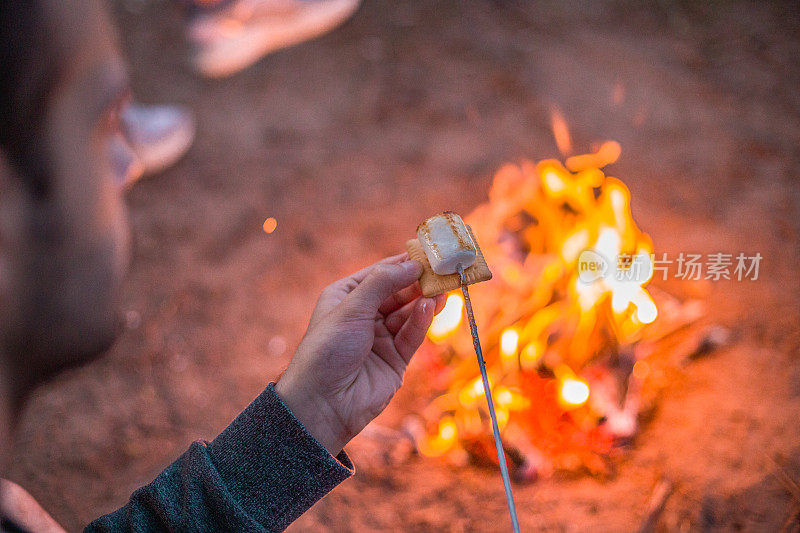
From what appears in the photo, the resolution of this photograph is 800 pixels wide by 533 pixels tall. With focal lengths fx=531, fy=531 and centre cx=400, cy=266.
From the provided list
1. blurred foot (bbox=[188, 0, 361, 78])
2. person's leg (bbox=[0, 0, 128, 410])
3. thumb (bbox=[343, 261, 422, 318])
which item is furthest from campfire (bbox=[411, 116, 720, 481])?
blurred foot (bbox=[188, 0, 361, 78])

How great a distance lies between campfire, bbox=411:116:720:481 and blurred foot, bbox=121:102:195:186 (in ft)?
8.39

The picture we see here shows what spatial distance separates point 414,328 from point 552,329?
1.19 metres

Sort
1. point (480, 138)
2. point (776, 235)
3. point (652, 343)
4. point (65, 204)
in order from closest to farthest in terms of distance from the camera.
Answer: point (65, 204)
point (652, 343)
point (776, 235)
point (480, 138)

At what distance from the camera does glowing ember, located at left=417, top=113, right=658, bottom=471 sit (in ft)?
9.02

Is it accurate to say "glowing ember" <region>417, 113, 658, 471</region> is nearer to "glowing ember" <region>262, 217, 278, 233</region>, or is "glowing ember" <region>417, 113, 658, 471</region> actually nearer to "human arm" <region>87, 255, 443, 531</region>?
"human arm" <region>87, 255, 443, 531</region>

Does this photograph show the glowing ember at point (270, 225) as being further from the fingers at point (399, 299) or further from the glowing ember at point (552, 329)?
the fingers at point (399, 299)

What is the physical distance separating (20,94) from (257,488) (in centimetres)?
212

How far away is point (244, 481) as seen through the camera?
5.08 feet

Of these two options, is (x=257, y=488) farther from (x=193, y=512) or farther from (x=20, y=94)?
(x=20, y=94)

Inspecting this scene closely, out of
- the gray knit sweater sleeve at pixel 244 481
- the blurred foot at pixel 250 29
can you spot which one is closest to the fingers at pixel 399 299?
the gray knit sweater sleeve at pixel 244 481

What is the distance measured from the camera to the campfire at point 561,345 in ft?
8.95

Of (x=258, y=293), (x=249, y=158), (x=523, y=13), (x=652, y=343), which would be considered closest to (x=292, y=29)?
(x=249, y=158)

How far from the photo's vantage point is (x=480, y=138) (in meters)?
4.27

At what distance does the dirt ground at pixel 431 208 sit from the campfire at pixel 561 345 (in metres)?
0.13
